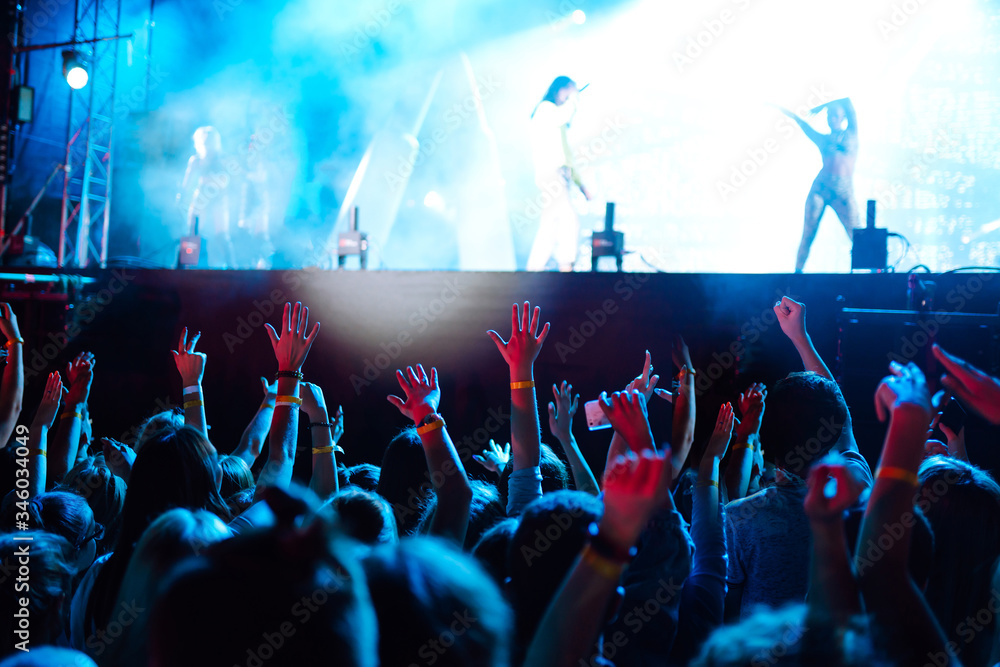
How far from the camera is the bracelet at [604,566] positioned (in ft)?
3.24

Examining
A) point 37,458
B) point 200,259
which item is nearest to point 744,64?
point 200,259

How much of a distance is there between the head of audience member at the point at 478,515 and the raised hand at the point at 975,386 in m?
1.10

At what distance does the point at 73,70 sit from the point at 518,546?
8617 millimetres

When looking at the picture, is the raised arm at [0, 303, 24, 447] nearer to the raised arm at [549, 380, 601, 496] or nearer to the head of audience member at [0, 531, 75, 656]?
the head of audience member at [0, 531, 75, 656]

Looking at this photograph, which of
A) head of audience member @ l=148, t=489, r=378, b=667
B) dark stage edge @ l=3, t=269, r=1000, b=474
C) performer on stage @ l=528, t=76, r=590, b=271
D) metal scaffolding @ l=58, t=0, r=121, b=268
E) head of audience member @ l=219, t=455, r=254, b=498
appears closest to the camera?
head of audience member @ l=148, t=489, r=378, b=667

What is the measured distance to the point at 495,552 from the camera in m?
1.46

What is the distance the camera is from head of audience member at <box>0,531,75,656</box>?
144cm

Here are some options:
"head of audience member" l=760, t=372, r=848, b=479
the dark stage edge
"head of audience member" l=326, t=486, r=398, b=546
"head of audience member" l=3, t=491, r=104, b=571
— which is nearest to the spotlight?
the dark stage edge

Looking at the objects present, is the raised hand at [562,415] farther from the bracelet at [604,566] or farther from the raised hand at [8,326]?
the raised hand at [8,326]

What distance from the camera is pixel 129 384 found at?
16.3ft

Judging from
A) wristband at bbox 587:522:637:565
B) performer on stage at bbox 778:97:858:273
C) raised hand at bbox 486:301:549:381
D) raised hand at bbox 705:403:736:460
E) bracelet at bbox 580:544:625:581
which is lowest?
bracelet at bbox 580:544:625:581

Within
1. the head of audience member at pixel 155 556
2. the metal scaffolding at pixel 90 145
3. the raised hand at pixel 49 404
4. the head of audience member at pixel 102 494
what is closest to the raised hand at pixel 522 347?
the head of audience member at pixel 155 556

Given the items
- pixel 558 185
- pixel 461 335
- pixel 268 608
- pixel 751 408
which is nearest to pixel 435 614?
pixel 268 608

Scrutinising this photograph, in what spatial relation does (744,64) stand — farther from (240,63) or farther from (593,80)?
(240,63)
